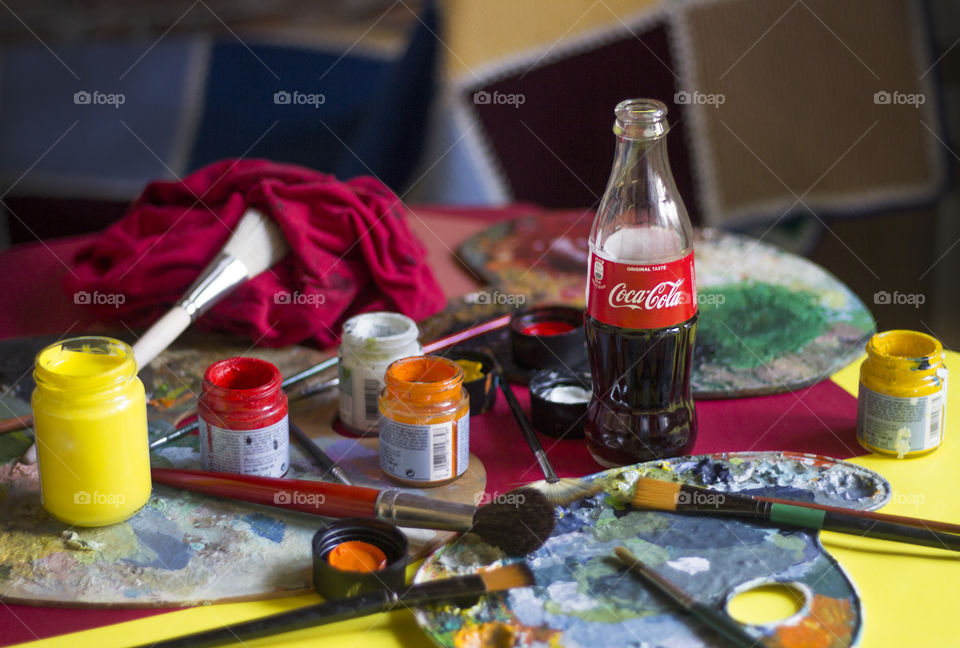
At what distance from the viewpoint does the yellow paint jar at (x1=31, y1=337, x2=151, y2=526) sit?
98 cm

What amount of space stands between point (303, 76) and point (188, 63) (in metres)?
0.32

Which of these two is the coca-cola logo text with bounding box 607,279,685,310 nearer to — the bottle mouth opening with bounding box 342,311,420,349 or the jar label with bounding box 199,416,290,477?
the bottle mouth opening with bounding box 342,311,420,349

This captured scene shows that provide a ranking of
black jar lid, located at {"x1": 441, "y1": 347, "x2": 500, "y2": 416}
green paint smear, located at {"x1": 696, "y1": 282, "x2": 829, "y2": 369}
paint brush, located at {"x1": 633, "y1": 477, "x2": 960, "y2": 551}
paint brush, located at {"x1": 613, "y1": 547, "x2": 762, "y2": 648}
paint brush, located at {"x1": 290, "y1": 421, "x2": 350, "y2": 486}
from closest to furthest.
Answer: paint brush, located at {"x1": 613, "y1": 547, "x2": 762, "y2": 648}
paint brush, located at {"x1": 633, "y1": 477, "x2": 960, "y2": 551}
paint brush, located at {"x1": 290, "y1": 421, "x2": 350, "y2": 486}
black jar lid, located at {"x1": 441, "y1": 347, "x2": 500, "y2": 416}
green paint smear, located at {"x1": 696, "y1": 282, "x2": 829, "y2": 369}

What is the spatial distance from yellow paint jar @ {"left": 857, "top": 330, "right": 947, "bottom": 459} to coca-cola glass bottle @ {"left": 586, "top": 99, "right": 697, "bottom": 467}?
0.18 m

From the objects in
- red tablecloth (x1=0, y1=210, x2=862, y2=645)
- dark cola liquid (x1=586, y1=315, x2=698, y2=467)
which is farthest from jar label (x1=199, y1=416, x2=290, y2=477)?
dark cola liquid (x1=586, y1=315, x2=698, y2=467)

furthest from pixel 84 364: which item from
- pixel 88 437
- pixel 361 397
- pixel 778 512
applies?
pixel 778 512

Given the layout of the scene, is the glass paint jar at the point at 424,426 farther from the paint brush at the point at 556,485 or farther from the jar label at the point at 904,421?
the jar label at the point at 904,421

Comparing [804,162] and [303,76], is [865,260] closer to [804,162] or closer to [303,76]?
[804,162]

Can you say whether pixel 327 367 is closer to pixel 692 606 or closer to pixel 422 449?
pixel 422 449

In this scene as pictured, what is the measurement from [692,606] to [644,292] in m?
0.32

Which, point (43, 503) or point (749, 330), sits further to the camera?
point (749, 330)

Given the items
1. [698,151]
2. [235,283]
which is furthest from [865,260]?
[235,283]

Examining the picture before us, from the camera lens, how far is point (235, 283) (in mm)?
1356

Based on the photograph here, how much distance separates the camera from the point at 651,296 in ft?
3.50
